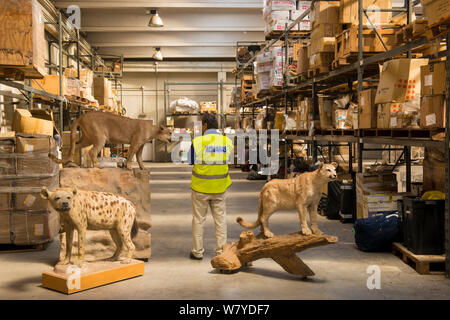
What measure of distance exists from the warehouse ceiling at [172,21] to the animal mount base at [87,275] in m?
10.9

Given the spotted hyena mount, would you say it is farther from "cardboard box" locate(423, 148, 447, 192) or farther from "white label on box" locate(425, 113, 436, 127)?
"cardboard box" locate(423, 148, 447, 192)

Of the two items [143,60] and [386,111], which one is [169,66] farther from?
[386,111]

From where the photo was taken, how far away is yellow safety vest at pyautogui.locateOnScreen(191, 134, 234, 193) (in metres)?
5.35

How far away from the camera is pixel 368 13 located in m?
7.02

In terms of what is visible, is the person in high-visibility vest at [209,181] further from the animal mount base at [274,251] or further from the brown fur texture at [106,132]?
the brown fur texture at [106,132]

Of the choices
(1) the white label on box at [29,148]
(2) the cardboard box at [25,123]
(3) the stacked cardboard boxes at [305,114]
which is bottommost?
(1) the white label on box at [29,148]

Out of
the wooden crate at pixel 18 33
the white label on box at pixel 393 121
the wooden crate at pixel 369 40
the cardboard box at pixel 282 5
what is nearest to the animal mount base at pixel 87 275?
the wooden crate at pixel 18 33

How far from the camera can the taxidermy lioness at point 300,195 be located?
469 centimetres

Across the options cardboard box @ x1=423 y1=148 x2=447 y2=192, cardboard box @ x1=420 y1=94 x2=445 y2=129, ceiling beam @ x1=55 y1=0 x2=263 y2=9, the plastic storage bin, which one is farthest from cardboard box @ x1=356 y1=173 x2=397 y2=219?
ceiling beam @ x1=55 y1=0 x2=263 y2=9

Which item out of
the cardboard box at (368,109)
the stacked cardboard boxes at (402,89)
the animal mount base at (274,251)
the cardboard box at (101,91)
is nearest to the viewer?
the animal mount base at (274,251)

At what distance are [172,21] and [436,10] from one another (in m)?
12.8

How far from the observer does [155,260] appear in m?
5.49

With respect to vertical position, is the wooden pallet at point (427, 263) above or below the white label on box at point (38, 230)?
below

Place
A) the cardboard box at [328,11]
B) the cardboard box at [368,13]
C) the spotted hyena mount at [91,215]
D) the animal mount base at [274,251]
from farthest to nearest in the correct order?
the cardboard box at [328,11] < the cardboard box at [368,13] < the animal mount base at [274,251] < the spotted hyena mount at [91,215]
